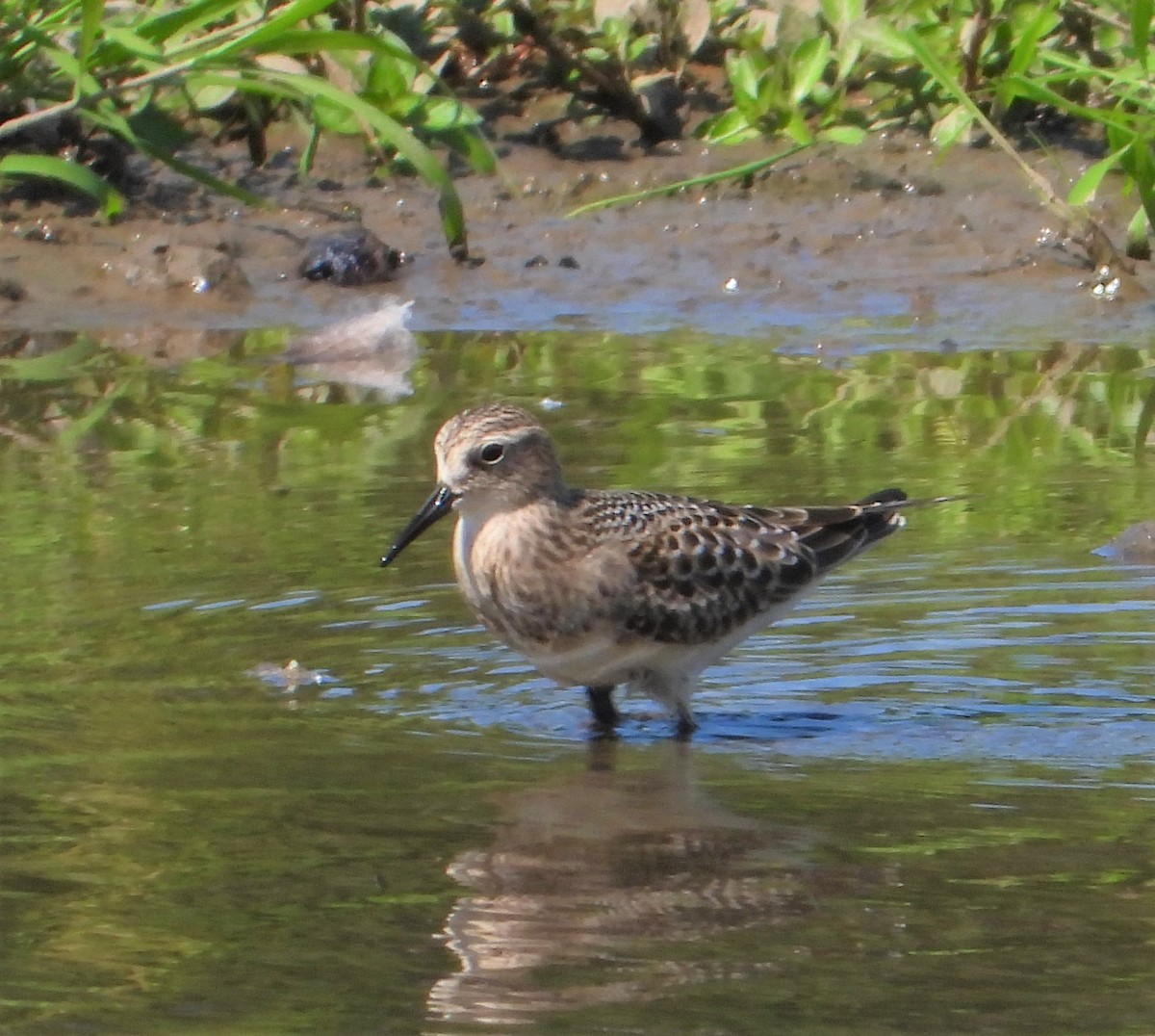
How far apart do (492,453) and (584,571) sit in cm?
34

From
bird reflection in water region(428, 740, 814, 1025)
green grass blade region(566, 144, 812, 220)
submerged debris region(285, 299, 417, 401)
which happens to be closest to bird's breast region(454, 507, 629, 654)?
bird reflection in water region(428, 740, 814, 1025)

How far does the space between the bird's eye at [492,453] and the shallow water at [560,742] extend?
53 centimetres

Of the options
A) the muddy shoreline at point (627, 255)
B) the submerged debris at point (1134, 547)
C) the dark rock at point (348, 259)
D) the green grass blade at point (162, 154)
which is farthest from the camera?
the dark rock at point (348, 259)

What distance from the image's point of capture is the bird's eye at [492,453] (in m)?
5.56

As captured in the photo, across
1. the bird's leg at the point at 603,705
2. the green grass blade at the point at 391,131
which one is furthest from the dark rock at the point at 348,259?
the bird's leg at the point at 603,705

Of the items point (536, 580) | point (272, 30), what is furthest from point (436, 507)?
A: point (272, 30)

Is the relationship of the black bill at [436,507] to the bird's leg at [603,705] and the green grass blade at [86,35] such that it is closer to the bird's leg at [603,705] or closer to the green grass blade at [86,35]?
the bird's leg at [603,705]

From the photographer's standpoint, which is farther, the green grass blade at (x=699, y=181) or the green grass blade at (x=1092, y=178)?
the green grass blade at (x=699, y=181)

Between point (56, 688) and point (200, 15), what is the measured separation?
4698mm

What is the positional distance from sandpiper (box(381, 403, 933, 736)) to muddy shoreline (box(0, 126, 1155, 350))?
12.7 ft

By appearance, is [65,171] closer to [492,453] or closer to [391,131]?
[391,131]

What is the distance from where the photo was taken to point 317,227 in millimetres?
11141

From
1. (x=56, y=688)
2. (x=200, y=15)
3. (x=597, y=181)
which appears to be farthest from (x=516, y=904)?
(x=597, y=181)

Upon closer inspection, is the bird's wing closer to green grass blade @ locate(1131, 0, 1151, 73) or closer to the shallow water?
the shallow water
